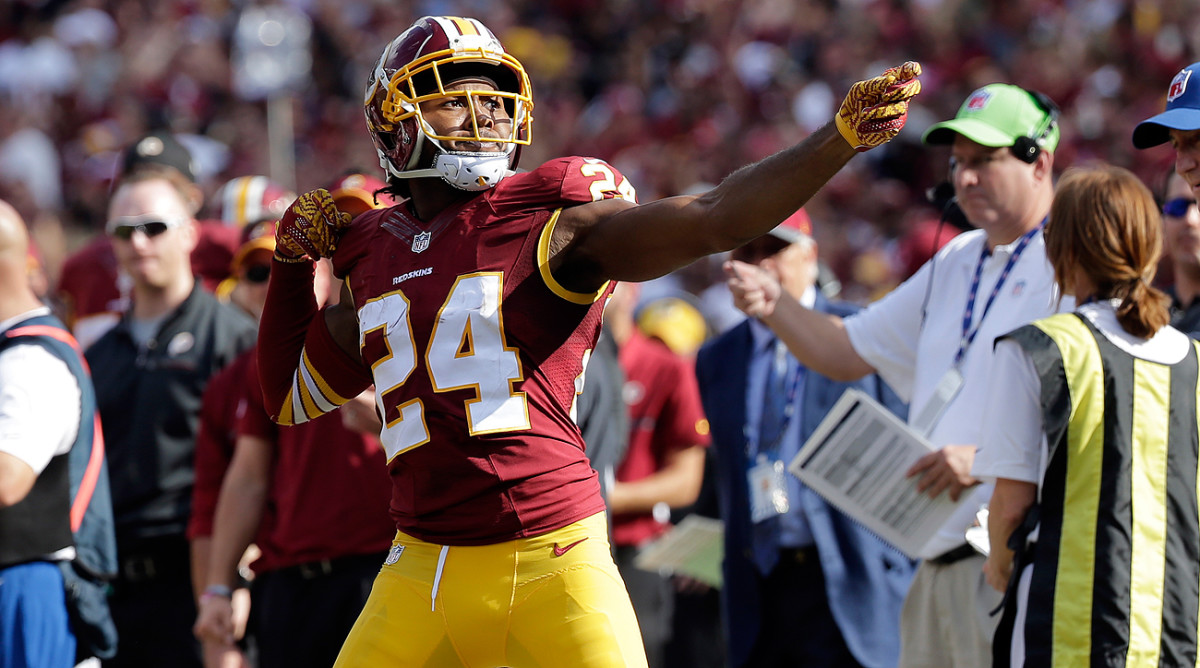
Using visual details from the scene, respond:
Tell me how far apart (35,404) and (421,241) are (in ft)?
5.45

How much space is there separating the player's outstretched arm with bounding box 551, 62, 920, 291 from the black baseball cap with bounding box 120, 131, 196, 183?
3.67 metres

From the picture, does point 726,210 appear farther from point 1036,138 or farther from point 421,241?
point 1036,138

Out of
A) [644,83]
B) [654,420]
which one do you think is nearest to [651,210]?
[654,420]

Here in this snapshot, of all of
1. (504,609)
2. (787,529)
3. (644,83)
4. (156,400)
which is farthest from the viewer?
(644,83)

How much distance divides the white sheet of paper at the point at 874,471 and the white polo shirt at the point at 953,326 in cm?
7

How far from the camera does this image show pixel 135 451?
216 inches

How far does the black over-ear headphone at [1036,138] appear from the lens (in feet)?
13.4

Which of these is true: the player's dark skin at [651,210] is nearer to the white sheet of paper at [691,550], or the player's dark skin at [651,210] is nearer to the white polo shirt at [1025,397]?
the white polo shirt at [1025,397]

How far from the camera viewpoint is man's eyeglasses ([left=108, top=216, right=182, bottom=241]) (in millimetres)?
5668

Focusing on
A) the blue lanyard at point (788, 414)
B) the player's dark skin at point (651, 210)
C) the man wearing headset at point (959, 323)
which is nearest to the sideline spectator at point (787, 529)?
the blue lanyard at point (788, 414)

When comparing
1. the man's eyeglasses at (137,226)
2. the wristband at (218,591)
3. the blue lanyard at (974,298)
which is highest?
the man's eyeglasses at (137,226)

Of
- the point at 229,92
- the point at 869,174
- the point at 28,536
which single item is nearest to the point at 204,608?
the point at 28,536

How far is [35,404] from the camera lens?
13.5 ft

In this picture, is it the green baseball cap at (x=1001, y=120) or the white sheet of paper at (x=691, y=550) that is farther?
the white sheet of paper at (x=691, y=550)
